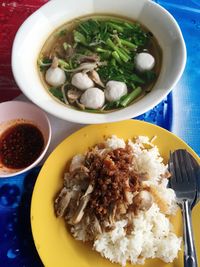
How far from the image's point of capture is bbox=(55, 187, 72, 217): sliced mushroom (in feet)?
3.89

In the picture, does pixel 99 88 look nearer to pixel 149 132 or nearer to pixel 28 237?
pixel 149 132

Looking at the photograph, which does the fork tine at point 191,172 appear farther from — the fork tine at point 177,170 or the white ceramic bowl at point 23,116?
the white ceramic bowl at point 23,116

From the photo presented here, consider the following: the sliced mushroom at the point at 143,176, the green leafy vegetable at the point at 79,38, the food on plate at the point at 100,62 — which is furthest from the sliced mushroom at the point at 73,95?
the sliced mushroom at the point at 143,176

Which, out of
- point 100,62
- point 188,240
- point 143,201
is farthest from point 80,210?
point 100,62

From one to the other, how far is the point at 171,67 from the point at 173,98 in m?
0.25

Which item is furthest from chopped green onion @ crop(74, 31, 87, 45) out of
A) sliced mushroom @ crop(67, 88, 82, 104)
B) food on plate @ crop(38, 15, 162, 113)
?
sliced mushroom @ crop(67, 88, 82, 104)

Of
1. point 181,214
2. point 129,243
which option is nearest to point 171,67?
point 181,214

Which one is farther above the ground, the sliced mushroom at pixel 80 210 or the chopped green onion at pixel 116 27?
the chopped green onion at pixel 116 27

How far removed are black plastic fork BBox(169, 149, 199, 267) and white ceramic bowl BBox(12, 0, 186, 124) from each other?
0.23 metres

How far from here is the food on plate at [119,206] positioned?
1.15m

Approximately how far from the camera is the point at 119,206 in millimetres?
1147

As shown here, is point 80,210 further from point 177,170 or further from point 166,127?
point 166,127

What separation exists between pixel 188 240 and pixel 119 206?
247 millimetres

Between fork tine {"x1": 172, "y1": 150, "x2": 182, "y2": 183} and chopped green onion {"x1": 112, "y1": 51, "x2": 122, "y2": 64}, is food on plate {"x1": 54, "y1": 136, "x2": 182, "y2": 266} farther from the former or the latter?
chopped green onion {"x1": 112, "y1": 51, "x2": 122, "y2": 64}
